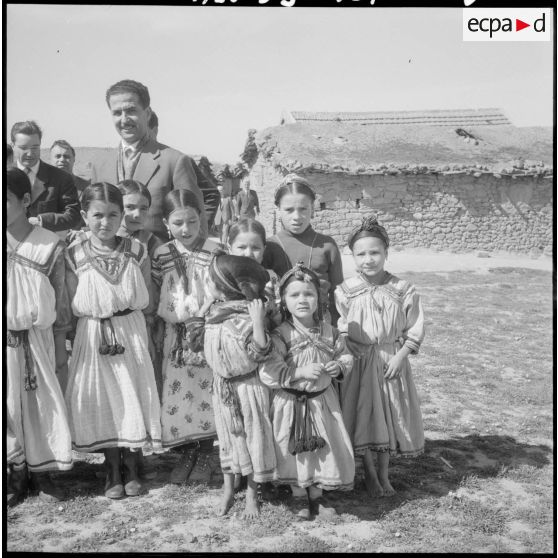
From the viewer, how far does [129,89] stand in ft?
12.1

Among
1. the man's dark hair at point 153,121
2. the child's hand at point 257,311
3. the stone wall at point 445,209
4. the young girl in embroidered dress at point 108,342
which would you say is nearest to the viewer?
the child's hand at point 257,311

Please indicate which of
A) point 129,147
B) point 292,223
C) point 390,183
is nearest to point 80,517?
point 292,223

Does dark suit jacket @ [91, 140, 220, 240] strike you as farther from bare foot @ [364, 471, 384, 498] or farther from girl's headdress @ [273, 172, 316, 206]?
bare foot @ [364, 471, 384, 498]

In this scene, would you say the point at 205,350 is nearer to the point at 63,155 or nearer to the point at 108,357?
the point at 108,357

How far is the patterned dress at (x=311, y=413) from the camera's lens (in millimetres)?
3055

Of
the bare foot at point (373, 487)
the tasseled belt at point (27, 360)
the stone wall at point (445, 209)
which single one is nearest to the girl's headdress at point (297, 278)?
the bare foot at point (373, 487)

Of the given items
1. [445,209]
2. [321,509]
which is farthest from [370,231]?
[445,209]

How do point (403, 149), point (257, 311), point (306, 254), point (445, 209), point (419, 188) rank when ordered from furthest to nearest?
point (403, 149), point (445, 209), point (419, 188), point (306, 254), point (257, 311)

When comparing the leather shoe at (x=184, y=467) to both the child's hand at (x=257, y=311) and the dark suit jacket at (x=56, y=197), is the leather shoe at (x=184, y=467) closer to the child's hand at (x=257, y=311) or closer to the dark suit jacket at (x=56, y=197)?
the child's hand at (x=257, y=311)

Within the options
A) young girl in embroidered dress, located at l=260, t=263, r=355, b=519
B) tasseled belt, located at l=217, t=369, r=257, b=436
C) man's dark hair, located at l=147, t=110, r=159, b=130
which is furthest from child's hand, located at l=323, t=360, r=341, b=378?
man's dark hair, located at l=147, t=110, r=159, b=130

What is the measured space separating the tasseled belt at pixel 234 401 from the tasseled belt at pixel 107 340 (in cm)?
66

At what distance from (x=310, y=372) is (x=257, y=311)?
17.2 inches

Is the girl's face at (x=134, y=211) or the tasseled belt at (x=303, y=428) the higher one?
the girl's face at (x=134, y=211)

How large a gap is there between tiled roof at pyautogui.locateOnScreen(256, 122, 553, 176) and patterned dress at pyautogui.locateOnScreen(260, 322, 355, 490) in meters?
12.4
